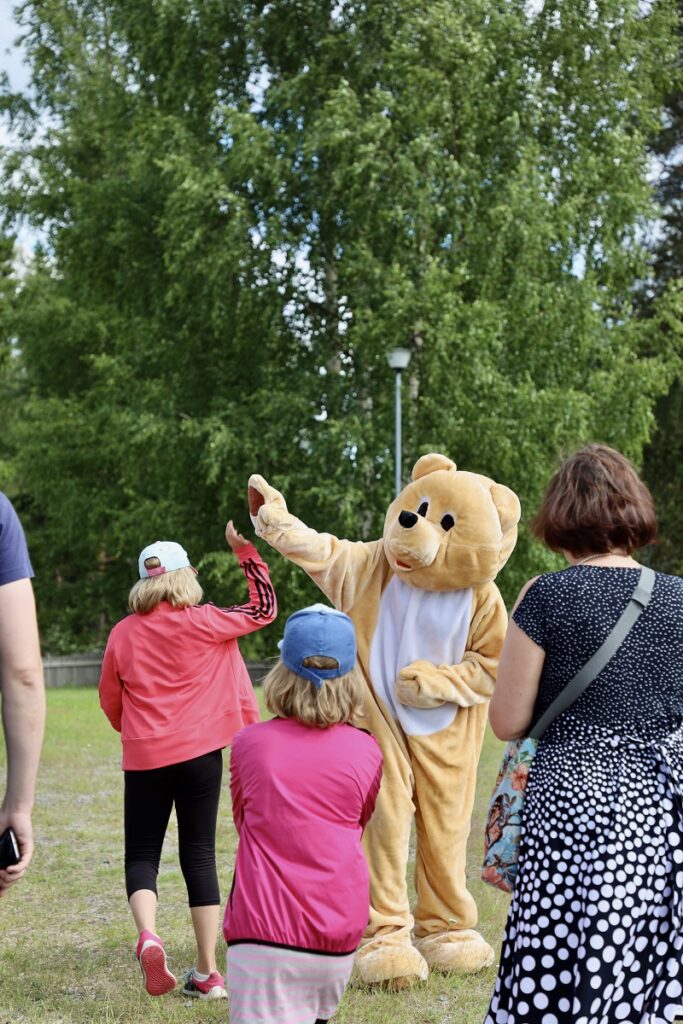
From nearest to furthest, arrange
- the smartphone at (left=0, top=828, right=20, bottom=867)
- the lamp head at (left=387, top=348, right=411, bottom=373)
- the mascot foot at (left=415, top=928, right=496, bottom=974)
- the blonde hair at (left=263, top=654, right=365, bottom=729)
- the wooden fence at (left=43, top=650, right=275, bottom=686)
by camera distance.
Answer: the smartphone at (left=0, top=828, right=20, bottom=867)
the blonde hair at (left=263, top=654, right=365, bottom=729)
the mascot foot at (left=415, top=928, right=496, bottom=974)
the lamp head at (left=387, top=348, right=411, bottom=373)
the wooden fence at (left=43, top=650, right=275, bottom=686)

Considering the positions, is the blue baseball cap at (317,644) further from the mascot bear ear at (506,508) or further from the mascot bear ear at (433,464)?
the mascot bear ear at (433,464)

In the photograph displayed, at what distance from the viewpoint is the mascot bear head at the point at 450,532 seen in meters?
5.15

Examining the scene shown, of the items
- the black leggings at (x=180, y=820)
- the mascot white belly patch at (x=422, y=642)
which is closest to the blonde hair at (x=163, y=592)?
the black leggings at (x=180, y=820)

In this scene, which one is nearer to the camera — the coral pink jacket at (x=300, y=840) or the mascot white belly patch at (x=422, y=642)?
the coral pink jacket at (x=300, y=840)

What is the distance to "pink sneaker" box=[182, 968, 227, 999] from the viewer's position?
481 centimetres

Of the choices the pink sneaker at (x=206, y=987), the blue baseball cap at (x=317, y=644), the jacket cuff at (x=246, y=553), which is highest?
the jacket cuff at (x=246, y=553)

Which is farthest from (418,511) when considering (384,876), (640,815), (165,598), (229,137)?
(229,137)

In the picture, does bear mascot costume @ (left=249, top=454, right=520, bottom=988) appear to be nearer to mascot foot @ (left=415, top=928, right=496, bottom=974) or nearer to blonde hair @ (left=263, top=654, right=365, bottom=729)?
mascot foot @ (left=415, top=928, right=496, bottom=974)

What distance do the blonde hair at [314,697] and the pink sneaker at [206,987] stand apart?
200cm

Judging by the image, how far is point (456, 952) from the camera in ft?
16.9

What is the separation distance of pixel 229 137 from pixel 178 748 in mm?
16704

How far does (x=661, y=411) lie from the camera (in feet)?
93.5

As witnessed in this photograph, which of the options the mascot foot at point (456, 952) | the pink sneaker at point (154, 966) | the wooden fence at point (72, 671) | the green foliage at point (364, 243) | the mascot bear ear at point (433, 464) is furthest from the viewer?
the wooden fence at point (72, 671)

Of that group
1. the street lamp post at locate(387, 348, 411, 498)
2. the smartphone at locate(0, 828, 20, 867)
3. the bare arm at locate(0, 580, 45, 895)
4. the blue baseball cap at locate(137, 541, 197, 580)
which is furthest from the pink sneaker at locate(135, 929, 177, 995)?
the street lamp post at locate(387, 348, 411, 498)
